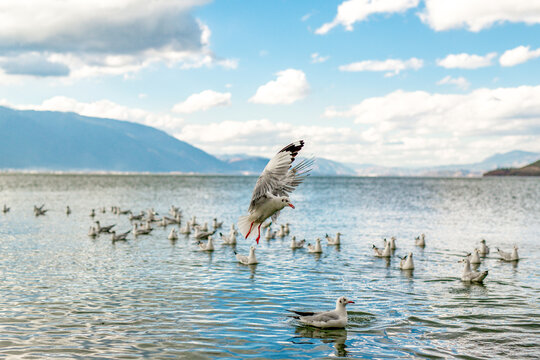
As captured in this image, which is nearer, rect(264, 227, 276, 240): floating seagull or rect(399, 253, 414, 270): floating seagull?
rect(399, 253, 414, 270): floating seagull

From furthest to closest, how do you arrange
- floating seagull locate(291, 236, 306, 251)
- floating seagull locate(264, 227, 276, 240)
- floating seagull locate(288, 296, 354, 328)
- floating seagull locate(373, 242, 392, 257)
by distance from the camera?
1. floating seagull locate(264, 227, 276, 240)
2. floating seagull locate(291, 236, 306, 251)
3. floating seagull locate(373, 242, 392, 257)
4. floating seagull locate(288, 296, 354, 328)

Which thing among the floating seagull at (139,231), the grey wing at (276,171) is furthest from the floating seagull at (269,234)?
the grey wing at (276,171)

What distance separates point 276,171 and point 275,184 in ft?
1.42

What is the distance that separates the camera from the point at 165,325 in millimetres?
15273

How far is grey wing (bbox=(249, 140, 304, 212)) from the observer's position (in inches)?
466

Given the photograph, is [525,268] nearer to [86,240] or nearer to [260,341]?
[260,341]

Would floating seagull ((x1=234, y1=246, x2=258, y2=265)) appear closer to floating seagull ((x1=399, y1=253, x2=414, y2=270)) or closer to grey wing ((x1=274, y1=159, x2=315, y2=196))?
floating seagull ((x1=399, y1=253, x2=414, y2=270))

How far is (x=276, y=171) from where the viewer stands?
484 inches

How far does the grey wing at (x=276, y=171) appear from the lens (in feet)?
38.8

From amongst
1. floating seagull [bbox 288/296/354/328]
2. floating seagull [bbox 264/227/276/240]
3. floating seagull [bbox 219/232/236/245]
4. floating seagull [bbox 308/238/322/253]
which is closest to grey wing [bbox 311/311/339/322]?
floating seagull [bbox 288/296/354/328]

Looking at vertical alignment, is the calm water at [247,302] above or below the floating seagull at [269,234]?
below

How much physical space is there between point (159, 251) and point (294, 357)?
19340 mm

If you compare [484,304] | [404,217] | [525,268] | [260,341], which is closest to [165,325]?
[260,341]

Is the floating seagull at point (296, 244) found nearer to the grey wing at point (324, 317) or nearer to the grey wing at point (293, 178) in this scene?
the grey wing at point (324, 317)
